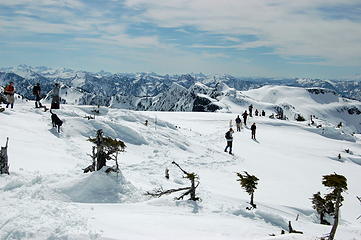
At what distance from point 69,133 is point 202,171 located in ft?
25.7

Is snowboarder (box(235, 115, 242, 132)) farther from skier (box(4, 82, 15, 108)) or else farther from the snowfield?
skier (box(4, 82, 15, 108))

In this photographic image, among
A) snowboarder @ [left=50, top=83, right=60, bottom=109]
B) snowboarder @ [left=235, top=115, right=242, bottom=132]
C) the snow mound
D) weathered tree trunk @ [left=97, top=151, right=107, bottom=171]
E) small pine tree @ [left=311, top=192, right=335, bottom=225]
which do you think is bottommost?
small pine tree @ [left=311, top=192, right=335, bottom=225]

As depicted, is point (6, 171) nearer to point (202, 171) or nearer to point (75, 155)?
point (75, 155)

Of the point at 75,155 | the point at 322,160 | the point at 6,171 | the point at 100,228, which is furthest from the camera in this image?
the point at 322,160

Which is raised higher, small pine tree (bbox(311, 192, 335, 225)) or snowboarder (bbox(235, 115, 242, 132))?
snowboarder (bbox(235, 115, 242, 132))

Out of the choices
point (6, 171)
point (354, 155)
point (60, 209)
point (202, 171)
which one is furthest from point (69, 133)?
point (354, 155)

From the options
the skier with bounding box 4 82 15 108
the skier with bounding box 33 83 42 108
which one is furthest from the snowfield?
the skier with bounding box 33 83 42 108

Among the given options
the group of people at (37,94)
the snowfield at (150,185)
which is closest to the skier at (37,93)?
the group of people at (37,94)

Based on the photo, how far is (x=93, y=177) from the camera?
423 inches

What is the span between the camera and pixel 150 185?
13547mm

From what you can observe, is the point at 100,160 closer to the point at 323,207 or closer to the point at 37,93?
the point at 323,207

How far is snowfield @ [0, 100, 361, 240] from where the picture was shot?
7.03 metres

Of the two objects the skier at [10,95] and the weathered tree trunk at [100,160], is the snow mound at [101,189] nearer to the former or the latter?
the weathered tree trunk at [100,160]

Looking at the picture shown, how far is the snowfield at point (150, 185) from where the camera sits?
7029 millimetres
